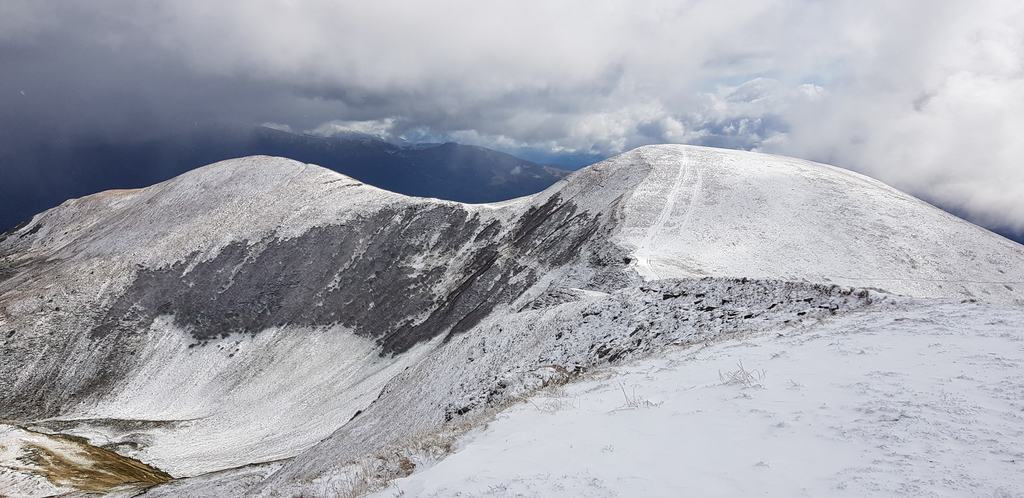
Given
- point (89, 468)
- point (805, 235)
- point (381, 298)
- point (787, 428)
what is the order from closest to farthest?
point (787, 428) < point (89, 468) < point (805, 235) < point (381, 298)

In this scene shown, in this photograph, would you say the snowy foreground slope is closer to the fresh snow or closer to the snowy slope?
the snowy slope

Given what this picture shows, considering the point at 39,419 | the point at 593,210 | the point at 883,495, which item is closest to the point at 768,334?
the point at 883,495

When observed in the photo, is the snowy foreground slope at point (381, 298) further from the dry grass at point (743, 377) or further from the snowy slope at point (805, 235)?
the dry grass at point (743, 377)

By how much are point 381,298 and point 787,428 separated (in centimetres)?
7602

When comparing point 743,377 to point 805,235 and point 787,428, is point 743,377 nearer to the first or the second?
point 787,428

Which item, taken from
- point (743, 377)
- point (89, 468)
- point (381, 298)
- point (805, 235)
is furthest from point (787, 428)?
point (381, 298)

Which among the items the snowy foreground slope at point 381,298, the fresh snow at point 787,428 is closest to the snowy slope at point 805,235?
the snowy foreground slope at point 381,298

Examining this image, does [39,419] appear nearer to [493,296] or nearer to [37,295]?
[37,295]

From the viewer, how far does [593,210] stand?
230 feet

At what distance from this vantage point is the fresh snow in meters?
7.67

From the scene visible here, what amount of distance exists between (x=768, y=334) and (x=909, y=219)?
2323 inches

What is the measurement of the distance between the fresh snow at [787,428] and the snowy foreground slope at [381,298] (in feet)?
4.71

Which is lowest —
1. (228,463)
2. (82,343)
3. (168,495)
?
(228,463)

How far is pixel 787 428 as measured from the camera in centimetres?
950
